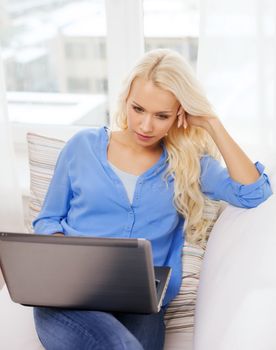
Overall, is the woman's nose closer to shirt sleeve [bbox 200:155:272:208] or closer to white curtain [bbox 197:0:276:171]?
shirt sleeve [bbox 200:155:272:208]

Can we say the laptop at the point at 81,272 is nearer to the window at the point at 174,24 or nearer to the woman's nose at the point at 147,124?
the woman's nose at the point at 147,124

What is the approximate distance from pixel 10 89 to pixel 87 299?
4.13 feet

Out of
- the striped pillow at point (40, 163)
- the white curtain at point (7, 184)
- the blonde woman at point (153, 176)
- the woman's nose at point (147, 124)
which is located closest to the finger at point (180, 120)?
the blonde woman at point (153, 176)

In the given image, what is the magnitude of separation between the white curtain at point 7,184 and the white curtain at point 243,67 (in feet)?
2.30

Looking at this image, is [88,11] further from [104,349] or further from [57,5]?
[104,349]

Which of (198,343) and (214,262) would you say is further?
(214,262)

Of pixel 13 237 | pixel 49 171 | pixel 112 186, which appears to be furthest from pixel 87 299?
pixel 49 171

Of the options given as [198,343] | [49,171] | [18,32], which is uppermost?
[18,32]

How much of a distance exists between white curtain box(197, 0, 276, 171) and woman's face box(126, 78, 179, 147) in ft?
0.88

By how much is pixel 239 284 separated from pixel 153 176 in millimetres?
388

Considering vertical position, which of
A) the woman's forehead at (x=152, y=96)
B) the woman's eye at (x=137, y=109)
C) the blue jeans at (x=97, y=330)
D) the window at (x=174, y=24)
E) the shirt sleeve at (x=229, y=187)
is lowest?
the blue jeans at (x=97, y=330)

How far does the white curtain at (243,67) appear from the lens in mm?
1685

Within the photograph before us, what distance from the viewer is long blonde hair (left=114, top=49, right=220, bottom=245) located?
1528mm

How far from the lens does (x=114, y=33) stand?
6.93 ft
